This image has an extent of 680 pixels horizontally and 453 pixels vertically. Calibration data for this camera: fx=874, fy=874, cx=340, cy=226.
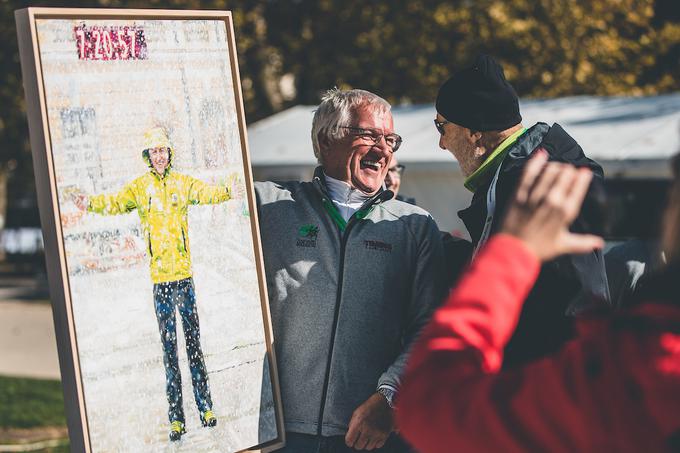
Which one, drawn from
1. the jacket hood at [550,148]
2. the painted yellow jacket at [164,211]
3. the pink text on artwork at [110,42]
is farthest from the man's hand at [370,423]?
the pink text on artwork at [110,42]

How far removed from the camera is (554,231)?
4.20ft

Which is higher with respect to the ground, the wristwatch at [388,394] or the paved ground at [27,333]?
the wristwatch at [388,394]

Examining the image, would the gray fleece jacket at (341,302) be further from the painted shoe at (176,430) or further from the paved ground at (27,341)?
the paved ground at (27,341)

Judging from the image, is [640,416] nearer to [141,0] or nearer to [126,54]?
[126,54]

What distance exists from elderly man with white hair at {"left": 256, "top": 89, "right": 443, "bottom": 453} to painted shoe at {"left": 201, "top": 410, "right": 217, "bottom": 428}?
0.32 meters

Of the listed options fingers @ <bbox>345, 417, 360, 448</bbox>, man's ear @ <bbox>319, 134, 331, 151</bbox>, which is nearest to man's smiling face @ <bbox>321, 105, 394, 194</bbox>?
man's ear @ <bbox>319, 134, 331, 151</bbox>

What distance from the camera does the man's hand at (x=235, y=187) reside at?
254 centimetres

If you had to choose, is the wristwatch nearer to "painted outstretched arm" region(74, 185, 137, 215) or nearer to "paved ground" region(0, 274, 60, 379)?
"painted outstretched arm" region(74, 185, 137, 215)

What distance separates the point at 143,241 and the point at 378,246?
29.7 inches

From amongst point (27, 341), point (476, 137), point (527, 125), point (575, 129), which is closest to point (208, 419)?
point (476, 137)

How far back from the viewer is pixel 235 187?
2.55 m

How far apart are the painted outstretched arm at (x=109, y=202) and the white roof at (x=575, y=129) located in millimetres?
7782

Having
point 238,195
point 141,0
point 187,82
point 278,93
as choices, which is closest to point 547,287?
point 238,195

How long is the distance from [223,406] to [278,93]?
14.5 meters
